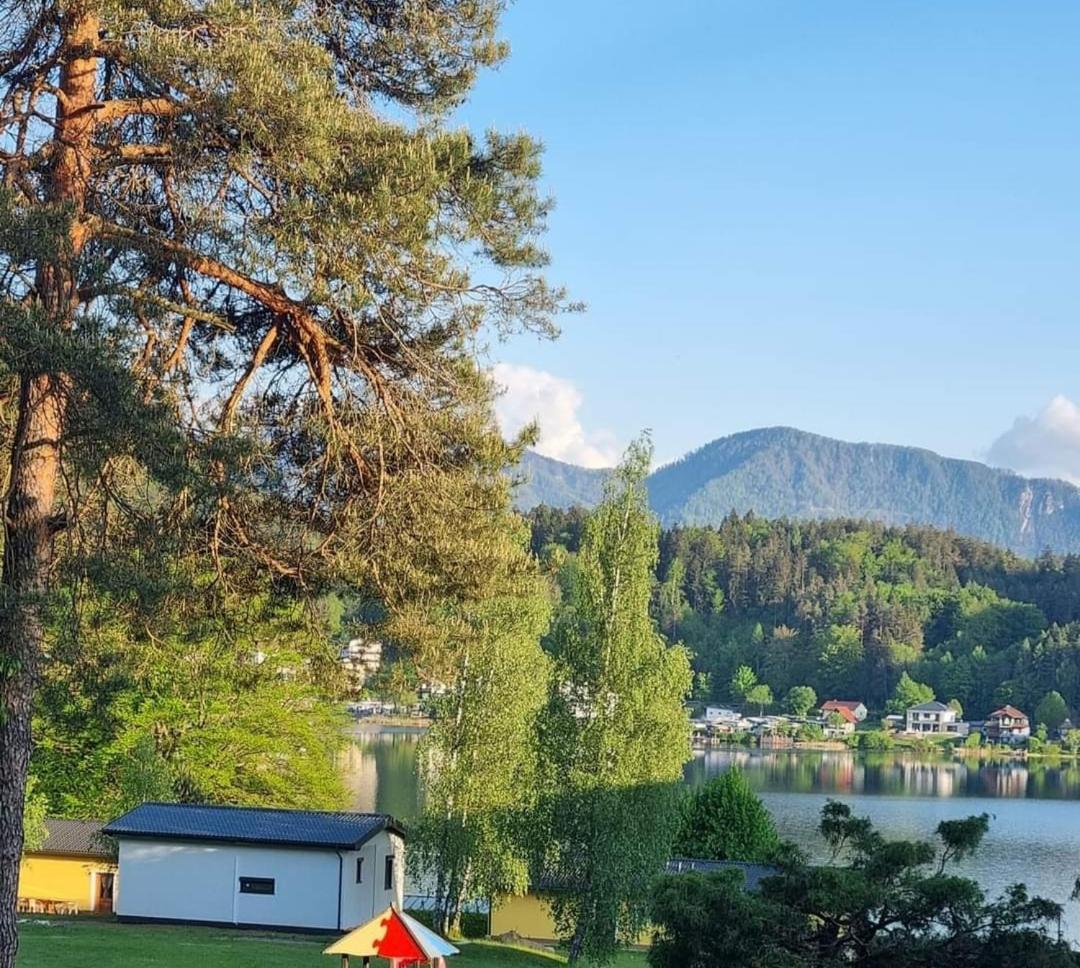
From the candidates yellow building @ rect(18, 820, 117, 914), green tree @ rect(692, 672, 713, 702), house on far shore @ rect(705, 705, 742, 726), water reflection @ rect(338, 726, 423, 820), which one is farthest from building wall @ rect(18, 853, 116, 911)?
green tree @ rect(692, 672, 713, 702)

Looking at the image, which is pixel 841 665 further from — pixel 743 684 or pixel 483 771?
pixel 483 771

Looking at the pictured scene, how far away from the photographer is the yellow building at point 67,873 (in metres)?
29.3

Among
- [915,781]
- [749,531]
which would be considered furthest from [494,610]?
[749,531]

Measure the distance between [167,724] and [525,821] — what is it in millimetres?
8543

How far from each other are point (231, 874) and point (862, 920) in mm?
15956

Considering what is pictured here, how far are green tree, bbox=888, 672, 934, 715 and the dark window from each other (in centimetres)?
12548

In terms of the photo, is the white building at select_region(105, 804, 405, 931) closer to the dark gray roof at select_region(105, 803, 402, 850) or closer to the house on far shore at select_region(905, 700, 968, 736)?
the dark gray roof at select_region(105, 803, 402, 850)

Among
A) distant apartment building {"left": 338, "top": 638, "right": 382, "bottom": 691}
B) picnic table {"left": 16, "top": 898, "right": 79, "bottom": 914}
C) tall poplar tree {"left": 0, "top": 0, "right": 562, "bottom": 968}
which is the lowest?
picnic table {"left": 16, "top": 898, "right": 79, "bottom": 914}

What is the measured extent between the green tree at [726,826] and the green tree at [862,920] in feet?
70.4

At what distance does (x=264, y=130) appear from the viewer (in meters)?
10.7

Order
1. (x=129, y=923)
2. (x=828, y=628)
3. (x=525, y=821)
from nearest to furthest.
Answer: (x=129, y=923), (x=525, y=821), (x=828, y=628)

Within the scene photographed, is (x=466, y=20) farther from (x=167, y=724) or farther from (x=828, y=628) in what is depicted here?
(x=828, y=628)

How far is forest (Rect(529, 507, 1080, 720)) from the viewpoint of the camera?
149 m

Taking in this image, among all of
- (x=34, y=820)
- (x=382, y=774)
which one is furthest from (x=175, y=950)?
(x=382, y=774)
